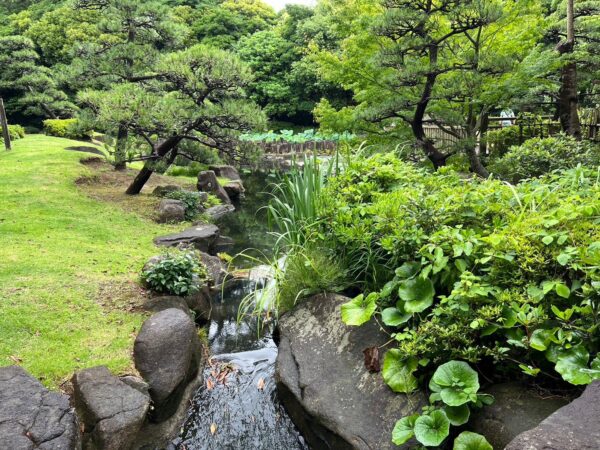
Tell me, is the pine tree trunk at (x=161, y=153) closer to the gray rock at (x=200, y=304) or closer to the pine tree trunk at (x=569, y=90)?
the gray rock at (x=200, y=304)

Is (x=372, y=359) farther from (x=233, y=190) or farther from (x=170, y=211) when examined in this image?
(x=233, y=190)

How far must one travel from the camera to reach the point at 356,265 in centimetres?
372

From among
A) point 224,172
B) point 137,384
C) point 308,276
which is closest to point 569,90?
point 308,276

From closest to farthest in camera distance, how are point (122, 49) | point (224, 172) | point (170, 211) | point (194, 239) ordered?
point (194, 239), point (170, 211), point (122, 49), point (224, 172)

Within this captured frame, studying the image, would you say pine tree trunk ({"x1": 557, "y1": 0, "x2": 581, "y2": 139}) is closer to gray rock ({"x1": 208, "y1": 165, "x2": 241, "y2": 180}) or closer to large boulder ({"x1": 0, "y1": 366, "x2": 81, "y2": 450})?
large boulder ({"x1": 0, "y1": 366, "x2": 81, "y2": 450})

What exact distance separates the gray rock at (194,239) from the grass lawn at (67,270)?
0.24 meters

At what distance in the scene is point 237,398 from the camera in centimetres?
371

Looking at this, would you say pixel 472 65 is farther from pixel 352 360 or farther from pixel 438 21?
pixel 352 360

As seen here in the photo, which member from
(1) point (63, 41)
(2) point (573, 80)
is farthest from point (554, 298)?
(1) point (63, 41)

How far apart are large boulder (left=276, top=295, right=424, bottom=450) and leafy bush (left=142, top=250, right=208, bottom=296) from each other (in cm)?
125

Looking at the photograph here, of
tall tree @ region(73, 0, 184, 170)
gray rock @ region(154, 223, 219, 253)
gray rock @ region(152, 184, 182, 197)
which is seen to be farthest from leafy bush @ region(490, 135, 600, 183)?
tall tree @ region(73, 0, 184, 170)

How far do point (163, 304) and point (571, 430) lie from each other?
3.50 metres

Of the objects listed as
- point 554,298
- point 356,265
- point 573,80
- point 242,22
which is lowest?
point 356,265

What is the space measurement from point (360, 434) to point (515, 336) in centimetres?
103
